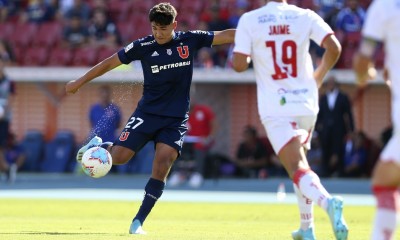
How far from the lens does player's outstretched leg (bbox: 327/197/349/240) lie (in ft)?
29.0

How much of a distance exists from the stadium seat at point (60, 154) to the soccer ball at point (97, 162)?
17852 millimetres

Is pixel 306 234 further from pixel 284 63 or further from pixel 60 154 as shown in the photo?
pixel 60 154

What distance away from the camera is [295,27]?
975 centimetres

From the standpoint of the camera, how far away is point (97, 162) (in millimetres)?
12242

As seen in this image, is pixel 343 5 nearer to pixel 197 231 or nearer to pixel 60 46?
pixel 60 46

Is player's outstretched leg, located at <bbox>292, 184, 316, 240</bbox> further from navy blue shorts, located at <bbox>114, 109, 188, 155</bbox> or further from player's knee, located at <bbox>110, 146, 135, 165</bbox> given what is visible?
player's knee, located at <bbox>110, 146, 135, 165</bbox>

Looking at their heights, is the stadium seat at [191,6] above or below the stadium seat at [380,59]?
above

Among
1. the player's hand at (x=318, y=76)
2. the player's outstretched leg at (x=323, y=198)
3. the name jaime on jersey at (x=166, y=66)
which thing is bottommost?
the player's outstretched leg at (x=323, y=198)

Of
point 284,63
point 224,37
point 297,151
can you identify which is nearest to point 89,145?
point 224,37

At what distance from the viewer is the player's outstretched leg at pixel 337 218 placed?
29.0 feet

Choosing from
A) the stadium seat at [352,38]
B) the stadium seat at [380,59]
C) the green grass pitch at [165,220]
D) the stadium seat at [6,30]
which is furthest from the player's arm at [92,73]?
the stadium seat at [6,30]

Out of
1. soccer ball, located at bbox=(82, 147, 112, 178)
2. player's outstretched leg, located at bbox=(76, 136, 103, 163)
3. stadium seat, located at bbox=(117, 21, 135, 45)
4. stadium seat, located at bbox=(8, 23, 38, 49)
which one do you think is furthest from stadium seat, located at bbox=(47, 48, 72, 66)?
soccer ball, located at bbox=(82, 147, 112, 178)

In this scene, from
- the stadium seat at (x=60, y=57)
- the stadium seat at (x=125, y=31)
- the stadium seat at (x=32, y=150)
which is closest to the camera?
the stadium seat at (x=125, y=31)

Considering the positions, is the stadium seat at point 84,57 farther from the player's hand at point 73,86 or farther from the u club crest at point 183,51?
the player's hand at point 73,86
